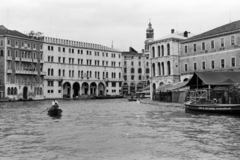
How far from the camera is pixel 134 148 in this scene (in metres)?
13.9

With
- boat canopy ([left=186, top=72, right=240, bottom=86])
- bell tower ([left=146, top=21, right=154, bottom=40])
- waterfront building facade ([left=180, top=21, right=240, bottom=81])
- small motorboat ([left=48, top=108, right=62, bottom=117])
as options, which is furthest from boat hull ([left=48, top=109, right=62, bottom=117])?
bell tower ([left=146, top=21, right=154, bottom=40])

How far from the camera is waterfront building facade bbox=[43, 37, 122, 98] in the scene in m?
80.6

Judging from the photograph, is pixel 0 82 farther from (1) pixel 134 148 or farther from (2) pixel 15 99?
(1) pixel 134 148

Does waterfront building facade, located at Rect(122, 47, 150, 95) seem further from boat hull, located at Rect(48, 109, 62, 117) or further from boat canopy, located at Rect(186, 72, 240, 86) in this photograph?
boat hull, located at Rect(48, 109, 62, 117)

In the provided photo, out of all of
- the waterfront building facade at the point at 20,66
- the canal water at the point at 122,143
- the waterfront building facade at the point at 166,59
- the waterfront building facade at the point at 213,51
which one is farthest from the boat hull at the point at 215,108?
the waterfront building facade at the point at 20,66

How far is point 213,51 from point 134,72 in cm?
5240

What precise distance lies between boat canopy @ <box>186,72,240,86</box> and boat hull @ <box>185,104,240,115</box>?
818 centimetres

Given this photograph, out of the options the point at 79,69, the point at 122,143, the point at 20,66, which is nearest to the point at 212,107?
the point at 122,143

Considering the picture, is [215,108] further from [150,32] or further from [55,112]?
[150,32]

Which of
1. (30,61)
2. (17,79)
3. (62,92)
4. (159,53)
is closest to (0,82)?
(17,79)

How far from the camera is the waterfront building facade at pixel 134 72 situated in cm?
10194

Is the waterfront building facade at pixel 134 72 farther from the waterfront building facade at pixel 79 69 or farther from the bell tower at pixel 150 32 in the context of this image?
the bell tower at pixel 150 32

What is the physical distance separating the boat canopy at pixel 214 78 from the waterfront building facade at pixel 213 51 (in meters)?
7.34

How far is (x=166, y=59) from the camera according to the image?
64.5m
